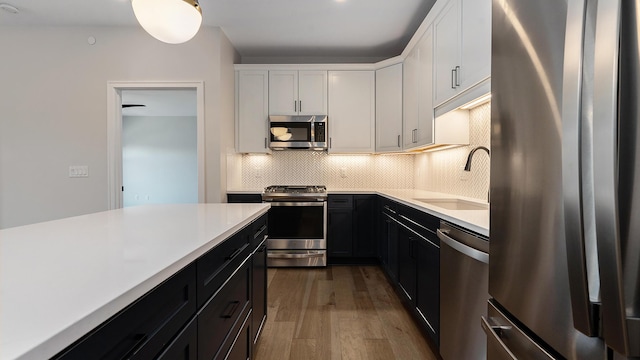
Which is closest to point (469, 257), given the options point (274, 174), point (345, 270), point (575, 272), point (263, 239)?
point (575, 272)

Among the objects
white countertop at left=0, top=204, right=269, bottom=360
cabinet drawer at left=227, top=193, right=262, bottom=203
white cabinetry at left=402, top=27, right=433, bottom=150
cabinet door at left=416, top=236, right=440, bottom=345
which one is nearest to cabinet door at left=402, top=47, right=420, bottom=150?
white cabinetry at left=402, top=27, right=433, bottom=150

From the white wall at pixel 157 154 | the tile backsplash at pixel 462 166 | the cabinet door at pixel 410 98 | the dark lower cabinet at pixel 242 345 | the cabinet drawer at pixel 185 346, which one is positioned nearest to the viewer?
the cabinet drawer at pixel 185 346

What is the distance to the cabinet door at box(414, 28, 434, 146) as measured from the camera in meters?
2.62

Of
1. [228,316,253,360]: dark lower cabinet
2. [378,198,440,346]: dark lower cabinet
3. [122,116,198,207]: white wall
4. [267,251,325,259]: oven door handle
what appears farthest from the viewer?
[122,116,198,207]: white wall

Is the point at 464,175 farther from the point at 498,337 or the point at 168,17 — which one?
the point at 168,17

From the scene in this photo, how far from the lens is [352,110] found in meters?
3.84

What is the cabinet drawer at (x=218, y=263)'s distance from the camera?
985mm

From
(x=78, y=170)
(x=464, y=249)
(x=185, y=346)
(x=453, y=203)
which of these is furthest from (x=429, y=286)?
(x=78, y=170)

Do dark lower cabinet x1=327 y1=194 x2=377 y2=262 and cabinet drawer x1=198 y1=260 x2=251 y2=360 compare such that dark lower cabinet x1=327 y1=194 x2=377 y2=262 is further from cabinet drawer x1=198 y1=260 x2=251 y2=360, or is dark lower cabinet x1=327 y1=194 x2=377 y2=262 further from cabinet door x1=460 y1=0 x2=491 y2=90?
cabinet drawer x1=198 y1=260 x2=251 y2=360

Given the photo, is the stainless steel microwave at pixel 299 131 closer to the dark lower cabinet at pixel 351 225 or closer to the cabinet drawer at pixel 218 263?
the dark lower cabinet at pixel 351 225

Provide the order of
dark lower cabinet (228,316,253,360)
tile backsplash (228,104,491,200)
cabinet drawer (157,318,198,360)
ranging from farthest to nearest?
→ tile backsplash (228,104,491,200)
dark lower cabinet (228,316,253,360)
cabinet drawer (157,318,198,360)

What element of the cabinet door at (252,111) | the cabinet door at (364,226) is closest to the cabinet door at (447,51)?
the cabinet door at (364,226)

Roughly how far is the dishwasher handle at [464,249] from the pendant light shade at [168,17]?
169 centimetres

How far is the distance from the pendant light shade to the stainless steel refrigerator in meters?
1.35
